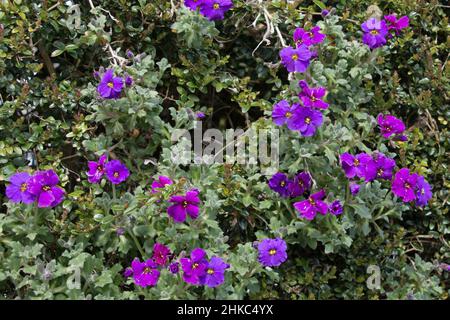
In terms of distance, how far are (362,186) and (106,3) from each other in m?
1.41

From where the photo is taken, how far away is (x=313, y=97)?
8.75 ft

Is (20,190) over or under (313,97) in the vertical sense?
under

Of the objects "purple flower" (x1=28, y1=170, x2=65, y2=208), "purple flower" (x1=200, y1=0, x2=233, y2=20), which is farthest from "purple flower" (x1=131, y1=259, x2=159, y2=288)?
"purple flower" (x1=200, y1=0, x2=233, y2=20)

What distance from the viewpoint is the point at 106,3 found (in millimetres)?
3090

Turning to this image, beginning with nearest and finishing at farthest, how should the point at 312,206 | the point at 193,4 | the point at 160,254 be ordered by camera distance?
the point at 160,254
the point at 312,206
the point at 193,4

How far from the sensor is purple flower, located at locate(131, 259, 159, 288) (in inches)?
98.0

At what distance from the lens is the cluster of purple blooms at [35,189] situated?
98.0 inches

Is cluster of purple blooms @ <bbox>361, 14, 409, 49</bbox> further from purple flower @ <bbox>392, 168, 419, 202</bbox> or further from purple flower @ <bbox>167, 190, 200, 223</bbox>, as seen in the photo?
purple flower @ <bbox>167, 190, 200, 223</bbox>

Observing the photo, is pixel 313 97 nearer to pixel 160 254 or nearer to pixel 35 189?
pixel 160 254

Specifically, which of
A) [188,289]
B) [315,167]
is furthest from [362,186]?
[188,289]

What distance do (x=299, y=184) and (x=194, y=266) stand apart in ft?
1.94

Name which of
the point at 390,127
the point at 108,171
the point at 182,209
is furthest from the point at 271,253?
the point at 390,127

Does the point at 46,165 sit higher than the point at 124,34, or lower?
lower
